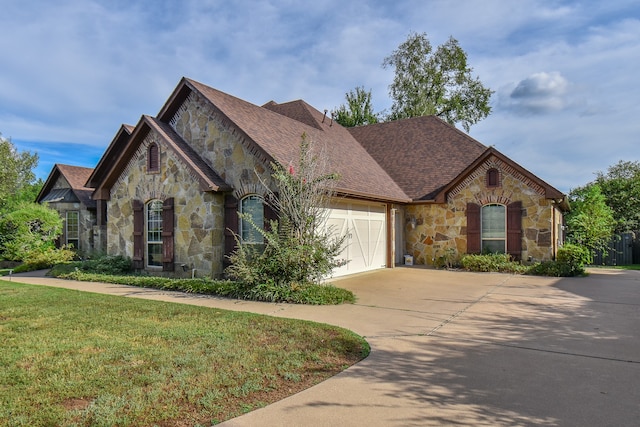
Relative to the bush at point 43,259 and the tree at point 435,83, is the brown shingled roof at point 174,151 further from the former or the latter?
the tree at point 435,83

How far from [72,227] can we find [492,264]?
1825 centimetres

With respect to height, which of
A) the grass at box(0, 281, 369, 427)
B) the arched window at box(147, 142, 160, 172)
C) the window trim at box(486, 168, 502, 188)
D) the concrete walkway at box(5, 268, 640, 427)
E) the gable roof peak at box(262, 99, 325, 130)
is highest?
the gable roof peak at box(262, 99, 325, 130)

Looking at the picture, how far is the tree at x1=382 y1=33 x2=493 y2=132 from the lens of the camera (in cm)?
3203

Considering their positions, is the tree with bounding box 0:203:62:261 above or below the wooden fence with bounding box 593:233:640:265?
above

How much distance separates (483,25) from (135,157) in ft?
40.5

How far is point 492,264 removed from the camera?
1513 cm

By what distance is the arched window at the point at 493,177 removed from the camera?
15.7 m

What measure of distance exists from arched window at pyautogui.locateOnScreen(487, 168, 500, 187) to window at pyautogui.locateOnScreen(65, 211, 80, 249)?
1796 centimetres

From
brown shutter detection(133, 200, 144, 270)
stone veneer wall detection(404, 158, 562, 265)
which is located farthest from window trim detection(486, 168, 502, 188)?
brown shutter detection(133, 200, 144, 270)

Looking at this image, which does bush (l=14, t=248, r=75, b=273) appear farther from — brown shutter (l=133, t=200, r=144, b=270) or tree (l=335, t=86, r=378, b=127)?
tree (l=335, t=86, r=378, b=127)

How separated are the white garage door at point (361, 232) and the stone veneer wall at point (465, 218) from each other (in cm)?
200

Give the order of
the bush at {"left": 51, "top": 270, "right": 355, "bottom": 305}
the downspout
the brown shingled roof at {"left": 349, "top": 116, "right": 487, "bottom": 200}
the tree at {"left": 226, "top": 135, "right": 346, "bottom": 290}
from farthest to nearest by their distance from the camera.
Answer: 1. the brown shingled roof at {"left": 349, "top": 116, "right": 487, "bottom": 200}
2. the downspout
3. the tree at {"left": 226, "top": 135, "right": 346, "bottom": 290}
4. the bush at {"left": 51, "top": 270, "right": 355, "bottom": 305}

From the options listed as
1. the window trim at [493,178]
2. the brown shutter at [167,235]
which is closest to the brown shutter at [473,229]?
the window trim at [493,178]

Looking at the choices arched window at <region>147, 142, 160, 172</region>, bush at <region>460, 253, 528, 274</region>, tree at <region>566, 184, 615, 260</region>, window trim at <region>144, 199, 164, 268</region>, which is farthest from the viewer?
tree at <region>566, 184, 615, 260</region>
